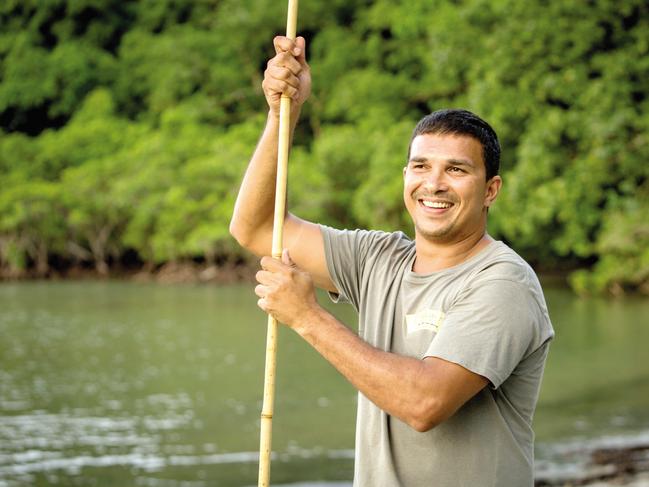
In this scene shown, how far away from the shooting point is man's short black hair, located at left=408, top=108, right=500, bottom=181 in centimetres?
218

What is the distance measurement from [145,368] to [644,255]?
36.9 feet

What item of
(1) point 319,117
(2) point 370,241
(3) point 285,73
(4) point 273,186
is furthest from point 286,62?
(1) point 319,117

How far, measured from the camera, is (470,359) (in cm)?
198

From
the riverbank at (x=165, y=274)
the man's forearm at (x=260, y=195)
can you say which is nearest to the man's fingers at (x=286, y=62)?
the man's forearm at (x=260, y=195)

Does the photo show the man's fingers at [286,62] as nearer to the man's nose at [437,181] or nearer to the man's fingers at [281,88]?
the man's fingers at [281,88]

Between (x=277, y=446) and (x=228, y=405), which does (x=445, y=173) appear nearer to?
(x=277, y=446)

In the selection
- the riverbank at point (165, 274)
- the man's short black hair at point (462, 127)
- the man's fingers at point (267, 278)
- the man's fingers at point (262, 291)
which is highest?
the man's short black hair at point (462, 127)

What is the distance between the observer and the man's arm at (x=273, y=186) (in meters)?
2.38

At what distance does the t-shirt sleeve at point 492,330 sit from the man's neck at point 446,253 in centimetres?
17

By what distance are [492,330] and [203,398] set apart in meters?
9.93

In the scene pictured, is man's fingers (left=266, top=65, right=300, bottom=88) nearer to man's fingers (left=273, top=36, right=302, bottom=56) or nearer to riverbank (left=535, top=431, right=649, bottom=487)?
man's fingers (left=273, top=36, right=302, bottom=56)

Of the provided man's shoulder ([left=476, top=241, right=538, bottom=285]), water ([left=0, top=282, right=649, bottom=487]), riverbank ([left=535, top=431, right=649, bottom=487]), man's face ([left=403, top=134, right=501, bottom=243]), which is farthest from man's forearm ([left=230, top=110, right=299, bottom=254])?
water ([left=0, top=282, right=649, bottom=487])

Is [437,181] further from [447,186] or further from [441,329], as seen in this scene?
[441,329]

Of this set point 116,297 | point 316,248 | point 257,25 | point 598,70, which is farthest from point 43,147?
point 316,248
